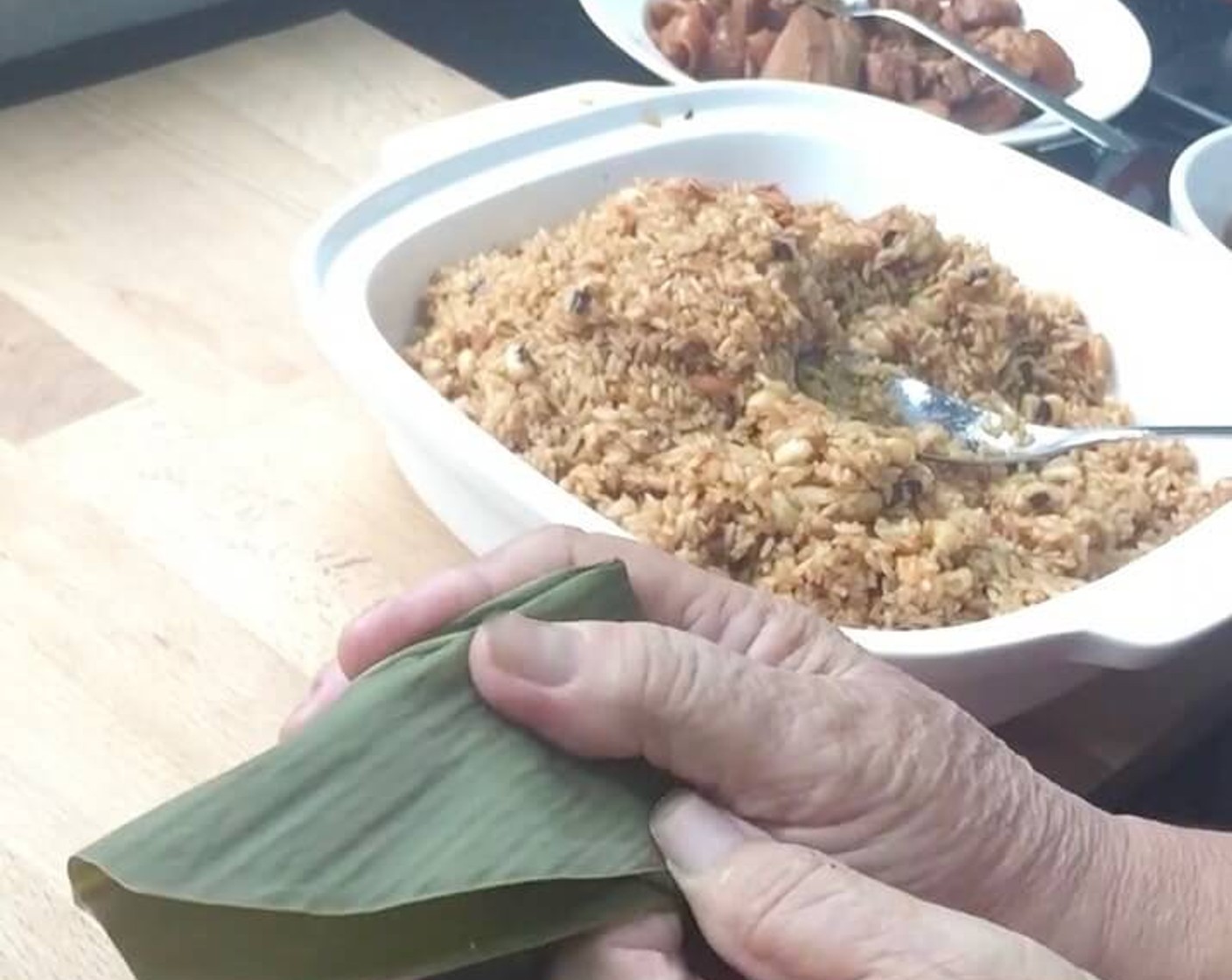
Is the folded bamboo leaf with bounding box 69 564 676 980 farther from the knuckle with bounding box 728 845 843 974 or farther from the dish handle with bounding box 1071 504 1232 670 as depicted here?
the dish handle with bounding box 1071 504 1232 670

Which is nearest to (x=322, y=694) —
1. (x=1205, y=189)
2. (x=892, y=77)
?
(x=1205, y=189)

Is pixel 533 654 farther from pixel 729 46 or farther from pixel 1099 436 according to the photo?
pixel 729 46

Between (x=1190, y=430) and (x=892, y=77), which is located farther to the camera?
(x=892, y=77)

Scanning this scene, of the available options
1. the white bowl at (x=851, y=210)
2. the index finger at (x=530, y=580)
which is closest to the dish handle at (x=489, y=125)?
the white bowl at (x=851, y=210)

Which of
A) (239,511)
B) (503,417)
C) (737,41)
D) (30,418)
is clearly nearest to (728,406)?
(503,417)

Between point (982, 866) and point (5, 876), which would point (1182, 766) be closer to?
point (982, 866)

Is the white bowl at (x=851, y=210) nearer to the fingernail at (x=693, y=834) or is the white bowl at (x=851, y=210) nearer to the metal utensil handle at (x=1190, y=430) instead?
the metal utensil handle at (x=1190, y=430)
